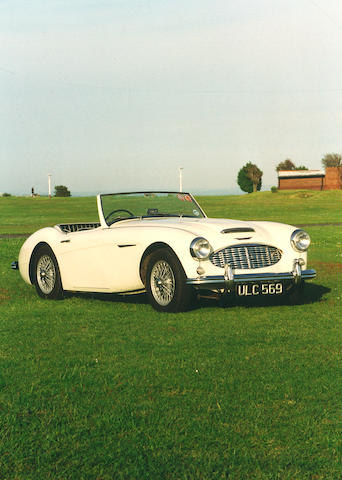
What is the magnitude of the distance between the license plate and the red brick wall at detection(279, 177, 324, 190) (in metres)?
106

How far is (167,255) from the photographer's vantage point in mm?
7910

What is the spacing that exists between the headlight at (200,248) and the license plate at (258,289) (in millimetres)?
555

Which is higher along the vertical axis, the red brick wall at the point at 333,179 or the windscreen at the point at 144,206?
the red brick wall at the point at 333,179

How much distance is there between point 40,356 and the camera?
231 inches

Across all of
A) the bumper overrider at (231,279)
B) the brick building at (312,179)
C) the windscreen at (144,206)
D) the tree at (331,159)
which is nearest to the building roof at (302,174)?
the brick building at (312,179)

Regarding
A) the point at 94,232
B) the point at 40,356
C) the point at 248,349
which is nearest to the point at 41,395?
the point at 40,356

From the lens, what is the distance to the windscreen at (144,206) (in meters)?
9.38

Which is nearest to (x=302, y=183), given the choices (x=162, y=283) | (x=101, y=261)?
(x=101, y=261)

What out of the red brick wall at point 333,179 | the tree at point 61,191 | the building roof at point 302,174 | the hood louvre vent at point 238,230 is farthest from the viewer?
the tree at point 61,191

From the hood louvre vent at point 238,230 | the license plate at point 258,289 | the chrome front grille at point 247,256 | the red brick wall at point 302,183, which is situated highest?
the red brick wall at point 302,183

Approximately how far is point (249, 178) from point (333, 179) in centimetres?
4099

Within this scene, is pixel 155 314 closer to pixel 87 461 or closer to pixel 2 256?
pixel 87 461

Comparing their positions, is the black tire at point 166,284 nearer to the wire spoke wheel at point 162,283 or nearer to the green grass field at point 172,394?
the wire spoke wheel at point 162,283

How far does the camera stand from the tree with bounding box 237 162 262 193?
145625mm
